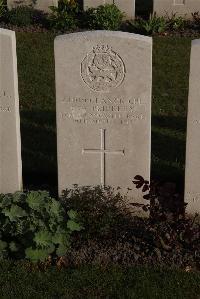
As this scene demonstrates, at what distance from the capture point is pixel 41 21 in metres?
14.7

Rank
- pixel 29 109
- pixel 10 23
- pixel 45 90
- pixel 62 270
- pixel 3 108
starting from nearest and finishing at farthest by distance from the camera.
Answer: pixel 62 270
pixel 3 108
pixel 29 109
pixel 45 90
pixel 10 23

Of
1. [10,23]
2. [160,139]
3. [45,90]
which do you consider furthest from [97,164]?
[10,23]

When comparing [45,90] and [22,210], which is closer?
[22,210]

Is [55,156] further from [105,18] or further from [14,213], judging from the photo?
[105,18]

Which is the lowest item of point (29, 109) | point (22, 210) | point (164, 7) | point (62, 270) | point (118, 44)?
point (62, 270)

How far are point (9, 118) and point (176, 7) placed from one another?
889 centimetres

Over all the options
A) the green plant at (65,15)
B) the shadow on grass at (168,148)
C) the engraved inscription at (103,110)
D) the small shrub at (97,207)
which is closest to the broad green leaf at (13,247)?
the small shrub at (97,207)

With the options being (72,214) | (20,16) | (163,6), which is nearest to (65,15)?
(20,16)

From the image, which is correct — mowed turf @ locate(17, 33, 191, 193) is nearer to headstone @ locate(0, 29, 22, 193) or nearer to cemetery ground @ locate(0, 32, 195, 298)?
cemetery ground @ locate(0, 32, 195, 298)

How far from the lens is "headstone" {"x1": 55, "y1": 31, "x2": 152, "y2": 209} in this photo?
6352 millimetres

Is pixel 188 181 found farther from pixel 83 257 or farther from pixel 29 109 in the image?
pixel 29 109

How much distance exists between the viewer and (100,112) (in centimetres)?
664

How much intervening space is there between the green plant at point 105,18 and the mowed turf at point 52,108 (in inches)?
38.4

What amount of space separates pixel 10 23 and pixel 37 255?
921cm
